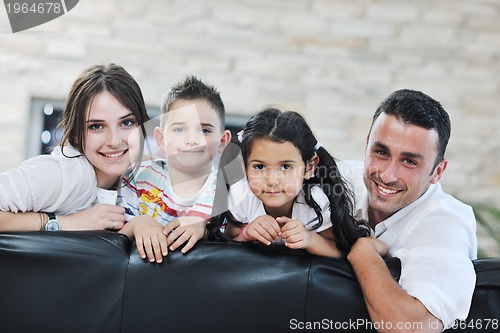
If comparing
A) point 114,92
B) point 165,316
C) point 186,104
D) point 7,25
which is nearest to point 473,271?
point 165,316

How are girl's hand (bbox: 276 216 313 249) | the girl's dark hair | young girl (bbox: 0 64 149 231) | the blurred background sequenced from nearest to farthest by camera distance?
girl's hand (bbox: 276 216 313 249) → young girl (bbox: 0 64 149 231) → the girl's dark hair → the blurred background

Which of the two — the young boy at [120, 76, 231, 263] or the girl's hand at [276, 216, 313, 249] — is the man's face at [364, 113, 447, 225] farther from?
the young boy at [120, 76, 231, 263]

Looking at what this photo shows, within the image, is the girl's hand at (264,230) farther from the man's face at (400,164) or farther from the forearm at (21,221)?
the forearm at (21,221)

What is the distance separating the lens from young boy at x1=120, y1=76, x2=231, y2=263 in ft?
6.37

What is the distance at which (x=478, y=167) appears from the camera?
3924 millimetres

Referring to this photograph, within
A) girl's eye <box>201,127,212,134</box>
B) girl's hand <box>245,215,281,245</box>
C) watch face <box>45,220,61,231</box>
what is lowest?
watch face <box>45,220,61,231</box>

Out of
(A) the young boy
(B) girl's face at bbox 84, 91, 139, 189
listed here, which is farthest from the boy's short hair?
(B) girl's face at bbox 84, 91, 139, 189

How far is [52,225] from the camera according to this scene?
1.72m

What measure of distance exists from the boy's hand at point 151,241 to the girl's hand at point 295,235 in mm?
272

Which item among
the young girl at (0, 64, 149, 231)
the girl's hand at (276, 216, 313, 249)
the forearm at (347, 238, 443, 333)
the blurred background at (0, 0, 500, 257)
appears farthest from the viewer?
the blurred background at (0, 0, 500, 257)

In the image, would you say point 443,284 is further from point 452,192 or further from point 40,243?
point 452,192

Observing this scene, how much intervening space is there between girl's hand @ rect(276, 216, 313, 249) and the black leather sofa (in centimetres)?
3

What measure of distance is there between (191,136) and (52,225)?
1.45 ft

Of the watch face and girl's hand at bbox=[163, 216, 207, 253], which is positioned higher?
girl's hand at bbox=[163, 216, 207, 253]
